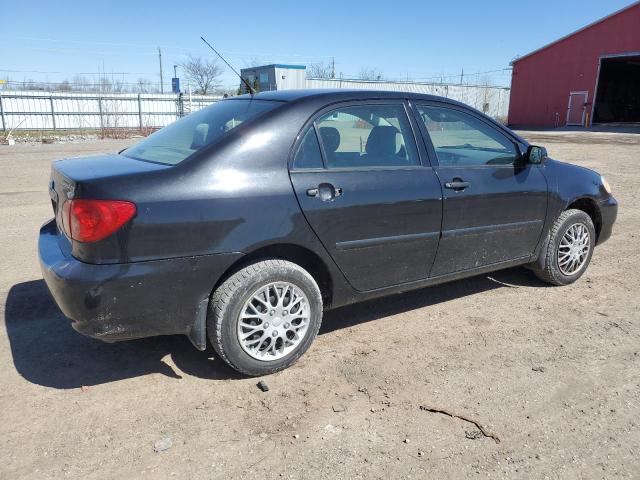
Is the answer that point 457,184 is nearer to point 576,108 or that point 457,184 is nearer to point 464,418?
point 464,418

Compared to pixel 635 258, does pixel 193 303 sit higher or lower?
higher

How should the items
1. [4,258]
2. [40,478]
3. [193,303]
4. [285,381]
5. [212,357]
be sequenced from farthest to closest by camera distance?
[4,258] → [212,357] → [285,381] → [193,303] → [40,478]

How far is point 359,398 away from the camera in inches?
119

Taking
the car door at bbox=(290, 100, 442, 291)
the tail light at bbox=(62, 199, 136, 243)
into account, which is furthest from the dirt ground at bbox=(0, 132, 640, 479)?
the tail light at bbox=(62, 199, 136, 243)

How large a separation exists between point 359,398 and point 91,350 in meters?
1.87

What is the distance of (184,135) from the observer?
354cm

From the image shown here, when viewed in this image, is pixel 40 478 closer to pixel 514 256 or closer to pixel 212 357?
pixel 212 357

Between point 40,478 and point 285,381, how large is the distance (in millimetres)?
1376

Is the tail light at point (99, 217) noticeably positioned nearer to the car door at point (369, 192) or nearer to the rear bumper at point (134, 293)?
the rear bumper at point (134, 293)


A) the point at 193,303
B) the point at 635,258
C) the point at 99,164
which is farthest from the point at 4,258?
the point at 635,258

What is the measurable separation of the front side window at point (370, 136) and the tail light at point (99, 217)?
136 cm

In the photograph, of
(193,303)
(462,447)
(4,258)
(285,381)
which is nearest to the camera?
(462,447)

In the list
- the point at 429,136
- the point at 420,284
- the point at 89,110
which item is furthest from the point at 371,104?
the point at 89,110

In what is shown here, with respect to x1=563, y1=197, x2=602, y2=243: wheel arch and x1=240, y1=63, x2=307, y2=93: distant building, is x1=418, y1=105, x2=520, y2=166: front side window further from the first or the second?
x1=240, y1=63, x2=307, y2=93: distant building
